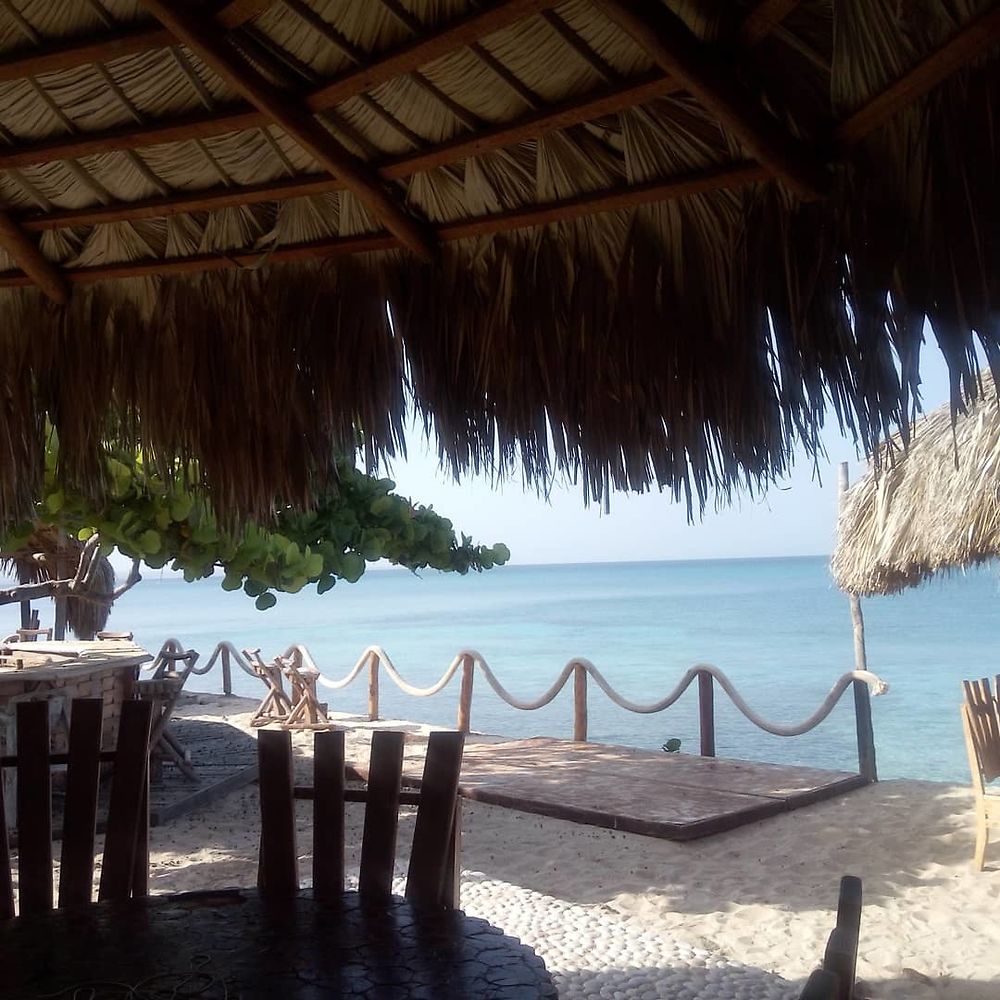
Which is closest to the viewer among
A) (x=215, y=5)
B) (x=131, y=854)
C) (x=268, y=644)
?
(x=215, y=5)

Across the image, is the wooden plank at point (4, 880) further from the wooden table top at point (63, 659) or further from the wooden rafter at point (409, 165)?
the wooden table top at point (63, 659)

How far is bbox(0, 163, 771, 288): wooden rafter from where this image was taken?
5.82ft

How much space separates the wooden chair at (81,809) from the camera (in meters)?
2.26

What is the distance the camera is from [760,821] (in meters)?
5.65

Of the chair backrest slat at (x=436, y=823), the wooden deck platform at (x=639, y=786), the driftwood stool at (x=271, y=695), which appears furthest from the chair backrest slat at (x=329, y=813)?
the driftwood stool at (x=271, y=695)

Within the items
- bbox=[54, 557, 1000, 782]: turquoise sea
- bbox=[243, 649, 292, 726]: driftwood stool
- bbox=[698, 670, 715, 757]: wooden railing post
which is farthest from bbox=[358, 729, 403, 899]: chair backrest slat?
bbox=[243, 649, 292, 726]: driftwood stool

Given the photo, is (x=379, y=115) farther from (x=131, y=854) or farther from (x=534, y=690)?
(x=534, y=690)

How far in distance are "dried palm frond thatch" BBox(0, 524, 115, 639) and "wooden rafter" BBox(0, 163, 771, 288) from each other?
4.25 m

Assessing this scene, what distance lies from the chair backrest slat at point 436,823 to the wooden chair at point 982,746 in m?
3.46

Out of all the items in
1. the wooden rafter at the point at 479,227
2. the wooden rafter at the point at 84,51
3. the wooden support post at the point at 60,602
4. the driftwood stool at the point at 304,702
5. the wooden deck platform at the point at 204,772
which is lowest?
the wooden deck platform at the point at 204,772

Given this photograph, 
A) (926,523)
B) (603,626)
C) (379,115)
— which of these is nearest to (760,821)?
(926,523)

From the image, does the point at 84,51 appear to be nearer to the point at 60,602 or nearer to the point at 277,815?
the point at 277,815

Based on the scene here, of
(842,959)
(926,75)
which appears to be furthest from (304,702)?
(842,959)

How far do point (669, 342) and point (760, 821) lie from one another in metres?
4.49
